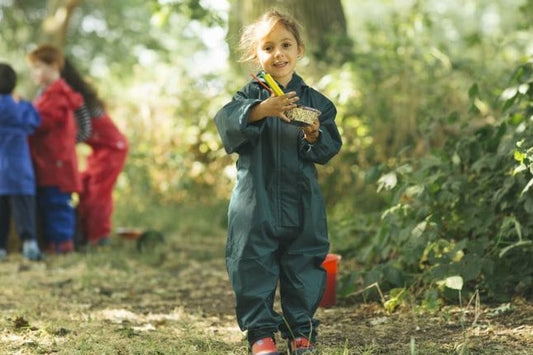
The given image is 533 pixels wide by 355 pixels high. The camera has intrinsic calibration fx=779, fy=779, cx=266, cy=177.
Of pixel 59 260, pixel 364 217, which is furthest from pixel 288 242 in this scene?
pixel 59 260

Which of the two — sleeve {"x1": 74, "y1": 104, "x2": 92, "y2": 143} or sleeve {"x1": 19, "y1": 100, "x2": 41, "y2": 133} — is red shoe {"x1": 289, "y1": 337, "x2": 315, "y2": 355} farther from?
sleeve {"x1": 74, "y1": 104, "x2": 92, "y2": 143}

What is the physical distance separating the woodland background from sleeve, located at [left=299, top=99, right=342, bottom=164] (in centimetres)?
78

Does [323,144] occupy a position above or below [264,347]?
above

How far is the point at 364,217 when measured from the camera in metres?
5.05

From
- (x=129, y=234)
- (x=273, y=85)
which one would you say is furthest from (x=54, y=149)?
(x=273, y=85)

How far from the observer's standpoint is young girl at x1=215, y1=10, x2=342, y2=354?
116 inches

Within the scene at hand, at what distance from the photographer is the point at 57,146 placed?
235 inches

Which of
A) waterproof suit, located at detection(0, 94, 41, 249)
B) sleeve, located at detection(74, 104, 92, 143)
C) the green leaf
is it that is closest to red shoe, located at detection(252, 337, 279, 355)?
the green leaf

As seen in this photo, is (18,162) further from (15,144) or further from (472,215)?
(472,215)

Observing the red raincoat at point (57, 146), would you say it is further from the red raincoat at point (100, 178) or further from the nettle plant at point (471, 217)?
the nettle plant at point (471, 217)

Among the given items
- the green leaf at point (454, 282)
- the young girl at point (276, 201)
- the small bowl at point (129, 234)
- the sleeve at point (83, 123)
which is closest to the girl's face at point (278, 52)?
the young girl at point (276, 201)

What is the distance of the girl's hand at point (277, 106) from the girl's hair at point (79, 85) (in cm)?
383

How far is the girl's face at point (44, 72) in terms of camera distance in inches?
235

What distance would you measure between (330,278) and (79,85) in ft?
10.8
